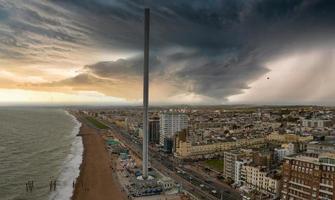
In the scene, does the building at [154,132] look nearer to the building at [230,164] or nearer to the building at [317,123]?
the building at [230,164]

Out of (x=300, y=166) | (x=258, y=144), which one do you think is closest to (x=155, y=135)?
(x=258, y=144)

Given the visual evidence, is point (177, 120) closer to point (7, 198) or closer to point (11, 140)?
point (11, 140)

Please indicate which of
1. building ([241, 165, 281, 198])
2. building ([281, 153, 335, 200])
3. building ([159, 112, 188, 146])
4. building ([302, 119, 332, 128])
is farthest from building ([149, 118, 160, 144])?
building ([281, 153, 335, 200])

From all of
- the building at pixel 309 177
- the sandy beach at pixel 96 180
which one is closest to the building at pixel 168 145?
the sandy beach at pixel 96 180

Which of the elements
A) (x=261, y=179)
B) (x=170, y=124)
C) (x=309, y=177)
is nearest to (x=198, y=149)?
(x=170, y=124)

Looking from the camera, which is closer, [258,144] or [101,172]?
[101,172]
